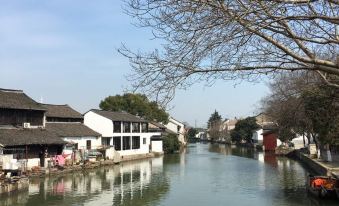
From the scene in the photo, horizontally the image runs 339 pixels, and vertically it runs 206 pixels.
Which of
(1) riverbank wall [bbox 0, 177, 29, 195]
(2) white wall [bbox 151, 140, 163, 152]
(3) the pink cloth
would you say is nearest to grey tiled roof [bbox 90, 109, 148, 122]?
(2) white wall [bbox 151, 140, 163, 152]

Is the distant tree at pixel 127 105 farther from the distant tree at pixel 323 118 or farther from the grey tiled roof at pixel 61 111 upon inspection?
the distant tree at pixel 323 118

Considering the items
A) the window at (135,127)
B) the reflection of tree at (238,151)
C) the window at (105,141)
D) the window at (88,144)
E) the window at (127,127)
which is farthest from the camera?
the reflection of tree at (238,151)

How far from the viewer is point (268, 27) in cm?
730

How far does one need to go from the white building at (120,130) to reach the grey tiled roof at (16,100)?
36.9 feet

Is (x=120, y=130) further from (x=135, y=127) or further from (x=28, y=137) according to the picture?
(x=28, y=137)

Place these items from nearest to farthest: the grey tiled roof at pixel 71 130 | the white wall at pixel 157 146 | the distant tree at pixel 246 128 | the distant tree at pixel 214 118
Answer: the grey tiled roof at pixel 71 130
the white wall at pixel 157 146
the distant tree at pixel 246 128
the distant tree at pixel 214 118

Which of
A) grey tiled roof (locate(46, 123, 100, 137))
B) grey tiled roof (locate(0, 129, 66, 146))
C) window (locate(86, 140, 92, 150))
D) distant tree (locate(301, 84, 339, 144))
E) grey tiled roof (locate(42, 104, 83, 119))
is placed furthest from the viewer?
window (locate(86, 140, 92, 150))

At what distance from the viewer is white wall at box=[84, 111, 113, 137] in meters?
45.1

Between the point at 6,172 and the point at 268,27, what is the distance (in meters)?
18.3

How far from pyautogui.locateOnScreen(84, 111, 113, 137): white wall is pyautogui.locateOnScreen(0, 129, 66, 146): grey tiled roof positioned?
1106 cm

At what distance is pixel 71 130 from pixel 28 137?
8872mm

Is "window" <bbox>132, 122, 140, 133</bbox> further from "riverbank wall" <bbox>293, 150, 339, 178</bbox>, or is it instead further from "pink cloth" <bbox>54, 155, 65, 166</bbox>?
"riverbank wall" <bbox>293, 150, 339, 178</bbox>

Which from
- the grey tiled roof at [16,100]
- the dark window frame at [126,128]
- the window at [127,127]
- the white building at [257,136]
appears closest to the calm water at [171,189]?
the grey tiled roof at [16,100]

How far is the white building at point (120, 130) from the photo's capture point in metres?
45.1
